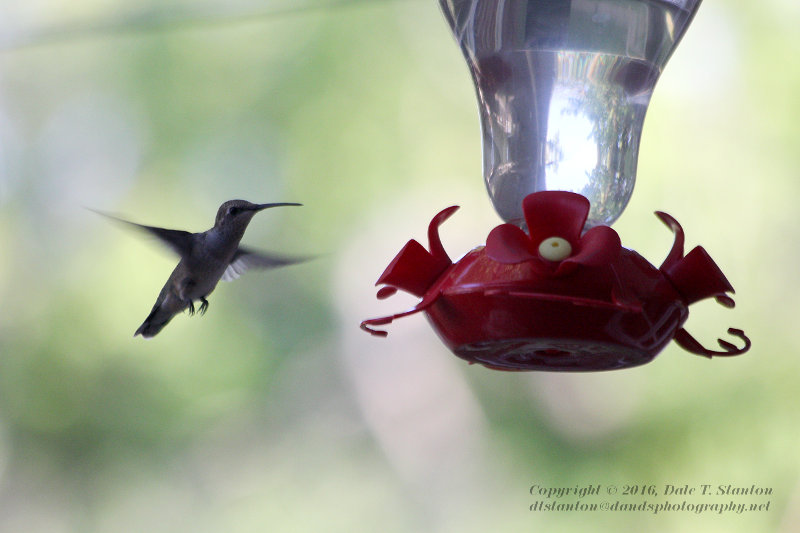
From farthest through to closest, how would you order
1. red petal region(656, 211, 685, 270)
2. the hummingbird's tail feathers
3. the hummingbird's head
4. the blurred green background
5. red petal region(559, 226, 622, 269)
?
the blurred green background, the hummingbird's tail feathers, the hummingbird's head, red petal region(656, 211, 685, 270), red petal region(559, 226, 622, 269)

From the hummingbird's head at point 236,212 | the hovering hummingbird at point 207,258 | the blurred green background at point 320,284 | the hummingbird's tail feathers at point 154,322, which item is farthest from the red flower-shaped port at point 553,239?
the blurred green background at point 320,284

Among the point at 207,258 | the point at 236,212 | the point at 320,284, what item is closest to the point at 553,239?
the point at 236,212

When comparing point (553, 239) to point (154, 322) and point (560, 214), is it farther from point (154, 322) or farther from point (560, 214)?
point (154, 322)

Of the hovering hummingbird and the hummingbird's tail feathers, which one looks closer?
the hovering hummingbird

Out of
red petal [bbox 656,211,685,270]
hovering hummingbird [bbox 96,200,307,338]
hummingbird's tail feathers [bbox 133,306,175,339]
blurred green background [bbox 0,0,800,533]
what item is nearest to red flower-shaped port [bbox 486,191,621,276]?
red petal [bbox 656,211,685,270]

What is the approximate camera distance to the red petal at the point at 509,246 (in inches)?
71.1

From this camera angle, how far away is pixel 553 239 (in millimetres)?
1832

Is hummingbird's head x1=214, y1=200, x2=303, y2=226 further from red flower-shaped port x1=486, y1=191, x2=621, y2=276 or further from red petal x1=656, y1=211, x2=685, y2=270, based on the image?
red petal x1=656, y1=211, x2=685, y2=270

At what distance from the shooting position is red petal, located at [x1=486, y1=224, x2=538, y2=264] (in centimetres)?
181

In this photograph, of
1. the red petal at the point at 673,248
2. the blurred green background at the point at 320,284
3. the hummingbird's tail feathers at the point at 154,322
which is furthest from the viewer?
the blurred green background at the point at 320,284

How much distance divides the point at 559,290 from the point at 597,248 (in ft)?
0.34

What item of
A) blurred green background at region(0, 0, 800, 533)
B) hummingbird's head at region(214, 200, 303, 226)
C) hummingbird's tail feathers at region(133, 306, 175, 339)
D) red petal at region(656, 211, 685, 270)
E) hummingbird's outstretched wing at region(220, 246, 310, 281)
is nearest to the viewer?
red petal at region(656, 211, 685, 270)

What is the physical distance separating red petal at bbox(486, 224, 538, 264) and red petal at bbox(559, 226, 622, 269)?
85 millimetres

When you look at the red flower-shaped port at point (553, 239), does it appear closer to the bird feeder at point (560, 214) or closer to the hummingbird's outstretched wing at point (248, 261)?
the bird feeder at point (560, 214)
